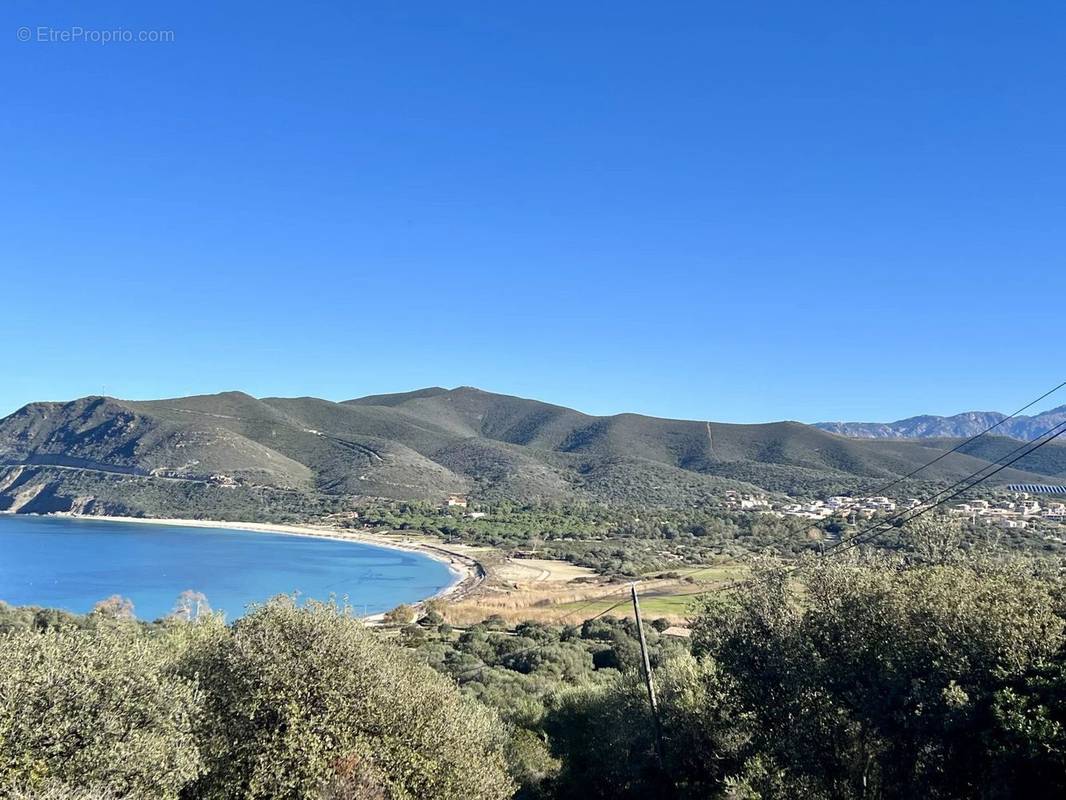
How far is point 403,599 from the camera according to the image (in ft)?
287

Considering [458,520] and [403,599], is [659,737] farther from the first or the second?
[458,520]

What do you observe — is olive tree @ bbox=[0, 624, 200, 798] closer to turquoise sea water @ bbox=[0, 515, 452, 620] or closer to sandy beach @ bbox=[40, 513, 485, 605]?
turquoise sea water @ bbox=[0, 515, 452, 620]

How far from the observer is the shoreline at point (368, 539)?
94.7m

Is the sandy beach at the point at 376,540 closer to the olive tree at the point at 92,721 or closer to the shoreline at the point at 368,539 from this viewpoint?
the shoreline at the point at 368,539

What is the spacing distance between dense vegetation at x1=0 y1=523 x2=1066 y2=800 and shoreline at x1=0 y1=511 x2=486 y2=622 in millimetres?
58867

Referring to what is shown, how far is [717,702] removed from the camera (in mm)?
18578

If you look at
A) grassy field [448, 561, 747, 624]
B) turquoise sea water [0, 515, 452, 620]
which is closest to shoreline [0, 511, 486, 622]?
turquoise sea water [0, 515, 452, 620]

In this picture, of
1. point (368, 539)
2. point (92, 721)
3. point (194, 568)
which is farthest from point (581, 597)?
point (368, 539)

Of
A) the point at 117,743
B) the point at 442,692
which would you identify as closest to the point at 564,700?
the point at 442,692

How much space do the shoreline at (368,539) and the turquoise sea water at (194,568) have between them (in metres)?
2.40

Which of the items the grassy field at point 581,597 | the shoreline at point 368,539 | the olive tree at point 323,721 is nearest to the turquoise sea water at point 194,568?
the shoreline at point 368,539

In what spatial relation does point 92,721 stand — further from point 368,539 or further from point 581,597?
point 368,539

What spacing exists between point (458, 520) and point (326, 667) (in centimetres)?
14967

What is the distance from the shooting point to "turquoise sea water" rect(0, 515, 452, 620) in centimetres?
8781
